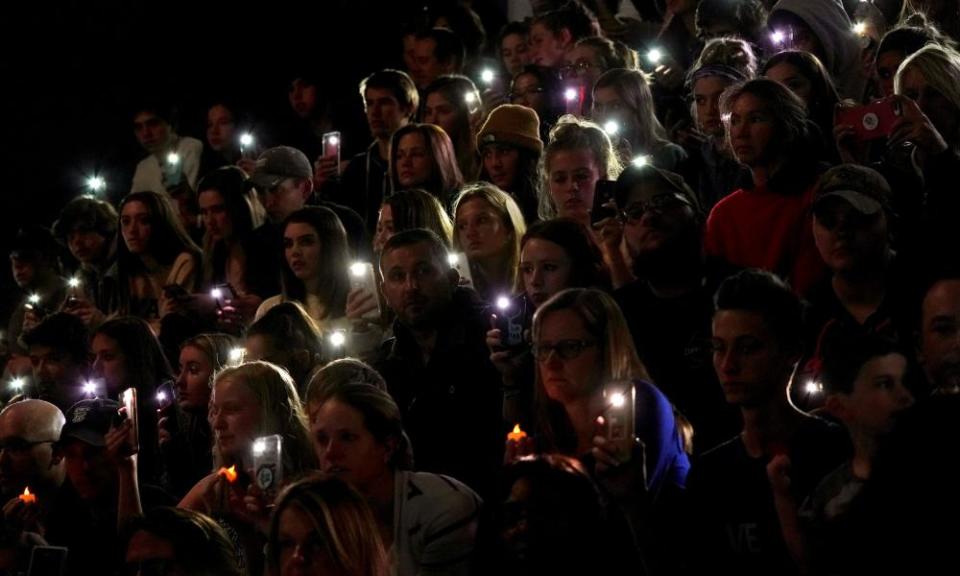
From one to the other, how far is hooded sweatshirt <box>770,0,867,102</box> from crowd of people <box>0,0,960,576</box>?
14 mm

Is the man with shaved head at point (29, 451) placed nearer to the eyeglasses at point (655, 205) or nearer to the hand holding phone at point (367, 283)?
the hand holding phone at point (367, 283)

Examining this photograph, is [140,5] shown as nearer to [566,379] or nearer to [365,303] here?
[365,303]

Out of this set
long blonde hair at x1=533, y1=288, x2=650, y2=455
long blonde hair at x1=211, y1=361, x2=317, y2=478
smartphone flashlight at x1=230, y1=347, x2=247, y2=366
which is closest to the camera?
long blonde hair at x1=533, y1=288, x2=650, y2=455

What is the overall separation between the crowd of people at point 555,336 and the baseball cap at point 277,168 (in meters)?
0.02

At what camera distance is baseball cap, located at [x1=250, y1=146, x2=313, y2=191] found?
9.51 m

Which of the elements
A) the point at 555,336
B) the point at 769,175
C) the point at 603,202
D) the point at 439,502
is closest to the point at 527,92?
the point at 603,202

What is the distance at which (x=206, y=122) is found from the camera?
507 inches

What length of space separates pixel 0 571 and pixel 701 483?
121 inches

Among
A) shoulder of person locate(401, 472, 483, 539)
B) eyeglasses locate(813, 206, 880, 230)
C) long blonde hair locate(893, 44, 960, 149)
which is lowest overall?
shoulder of person locate(401, 472, 483, 539)

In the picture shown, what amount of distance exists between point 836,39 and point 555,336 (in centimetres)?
336

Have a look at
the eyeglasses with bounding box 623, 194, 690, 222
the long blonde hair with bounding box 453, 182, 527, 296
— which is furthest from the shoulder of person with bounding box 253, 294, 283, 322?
the eyeglasses with bounding box 623, 194, 690, 222

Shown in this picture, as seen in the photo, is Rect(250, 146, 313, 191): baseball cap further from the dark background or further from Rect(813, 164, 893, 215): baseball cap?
Rect(813, 164, 893, 215): baseball cap

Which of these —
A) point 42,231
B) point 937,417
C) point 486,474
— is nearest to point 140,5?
point 42,231

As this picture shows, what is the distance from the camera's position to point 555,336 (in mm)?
5562
